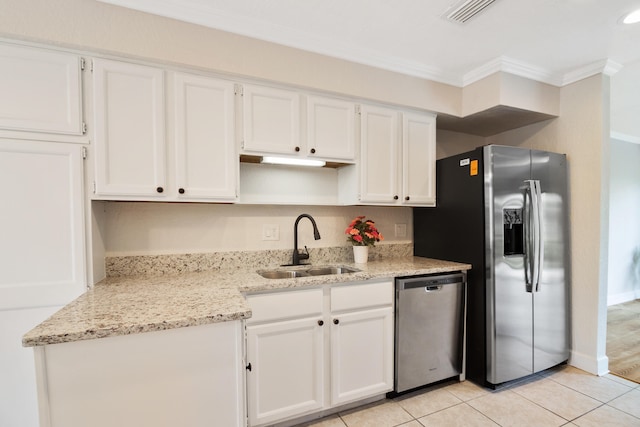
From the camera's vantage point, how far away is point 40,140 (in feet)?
4.90

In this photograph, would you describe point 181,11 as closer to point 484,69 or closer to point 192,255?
point 192,255

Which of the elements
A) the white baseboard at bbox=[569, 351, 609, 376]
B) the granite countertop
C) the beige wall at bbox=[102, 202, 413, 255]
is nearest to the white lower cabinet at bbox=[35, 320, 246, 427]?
the granite countertop

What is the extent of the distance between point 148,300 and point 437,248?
2.19m

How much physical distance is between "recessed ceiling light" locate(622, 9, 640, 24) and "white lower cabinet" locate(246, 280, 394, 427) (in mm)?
2145

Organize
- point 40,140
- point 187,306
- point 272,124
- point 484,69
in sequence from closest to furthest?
point 187,306 → point 40,140 → point 272,124 → point 484,69

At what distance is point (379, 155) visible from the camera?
2.34 m

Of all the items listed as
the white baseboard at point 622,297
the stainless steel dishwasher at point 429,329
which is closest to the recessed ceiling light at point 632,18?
the stainless steel dishwasher at point 429,329

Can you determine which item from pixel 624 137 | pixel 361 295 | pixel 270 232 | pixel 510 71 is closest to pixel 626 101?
pixel 624 137

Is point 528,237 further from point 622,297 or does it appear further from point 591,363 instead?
point 622,297

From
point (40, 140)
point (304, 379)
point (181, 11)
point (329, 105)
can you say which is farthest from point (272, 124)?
point (304, 379)

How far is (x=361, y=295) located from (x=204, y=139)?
1399 mm

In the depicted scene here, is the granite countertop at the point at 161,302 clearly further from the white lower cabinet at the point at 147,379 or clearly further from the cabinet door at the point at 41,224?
the cabinet door at the point at 41,224

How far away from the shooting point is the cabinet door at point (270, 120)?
1.92 metres

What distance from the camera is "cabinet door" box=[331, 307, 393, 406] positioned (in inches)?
74.5
